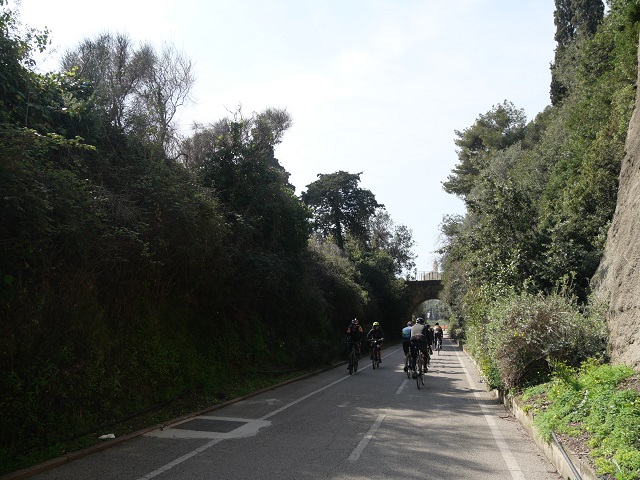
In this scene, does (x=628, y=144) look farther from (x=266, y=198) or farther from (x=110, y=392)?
(x=110, y=392)

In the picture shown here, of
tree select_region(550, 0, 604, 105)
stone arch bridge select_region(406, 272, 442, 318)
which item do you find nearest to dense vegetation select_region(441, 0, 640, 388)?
tree select_region(550, 0, 604, 105)

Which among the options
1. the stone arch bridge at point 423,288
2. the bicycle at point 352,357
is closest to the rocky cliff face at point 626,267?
the bicycle at point 352,357

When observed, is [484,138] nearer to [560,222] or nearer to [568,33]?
[568,33]

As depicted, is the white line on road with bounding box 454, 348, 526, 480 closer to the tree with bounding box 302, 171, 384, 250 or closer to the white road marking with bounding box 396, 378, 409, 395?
the white road marking with bounding box 396, 378, 409, 395

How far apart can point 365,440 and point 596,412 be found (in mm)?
3223

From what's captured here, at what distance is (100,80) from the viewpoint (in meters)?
14.3

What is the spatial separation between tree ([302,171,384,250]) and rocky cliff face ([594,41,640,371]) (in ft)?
121

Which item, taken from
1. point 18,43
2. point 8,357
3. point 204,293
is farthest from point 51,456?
point 204,293

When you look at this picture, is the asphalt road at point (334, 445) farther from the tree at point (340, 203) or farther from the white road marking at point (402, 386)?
the tree at point (340, 203)

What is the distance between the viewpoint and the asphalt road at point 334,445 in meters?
6.21

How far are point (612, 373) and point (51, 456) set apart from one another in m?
8.59

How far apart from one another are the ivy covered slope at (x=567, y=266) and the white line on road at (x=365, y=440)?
2.51 m

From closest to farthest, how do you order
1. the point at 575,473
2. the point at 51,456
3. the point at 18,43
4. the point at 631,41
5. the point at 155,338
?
the point at 575,473 < the point at 51,456 < the point at 18,43 < the point at 155,338 < the point at 631,41

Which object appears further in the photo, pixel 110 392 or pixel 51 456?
pixel 110 392
